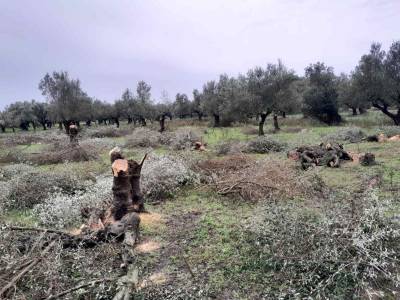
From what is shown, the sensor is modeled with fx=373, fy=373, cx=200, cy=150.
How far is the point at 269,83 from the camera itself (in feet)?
90.9

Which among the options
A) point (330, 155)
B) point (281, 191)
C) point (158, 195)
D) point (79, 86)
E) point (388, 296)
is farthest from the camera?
point (79, 86)

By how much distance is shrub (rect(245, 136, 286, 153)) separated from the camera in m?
18.1

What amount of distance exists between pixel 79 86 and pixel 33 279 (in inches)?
1485

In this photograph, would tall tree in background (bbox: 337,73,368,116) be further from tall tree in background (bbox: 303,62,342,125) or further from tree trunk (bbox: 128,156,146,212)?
tree trunk (bbox: 128,156,146,212)

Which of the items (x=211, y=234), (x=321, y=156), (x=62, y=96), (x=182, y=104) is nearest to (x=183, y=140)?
(x=321, y=156)

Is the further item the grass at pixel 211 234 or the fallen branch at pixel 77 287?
the grass at pixel 211 234

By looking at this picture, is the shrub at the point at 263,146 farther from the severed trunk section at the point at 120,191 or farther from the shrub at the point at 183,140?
the severed trunk section at the point at 120,191

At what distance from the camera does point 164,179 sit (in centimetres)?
1034

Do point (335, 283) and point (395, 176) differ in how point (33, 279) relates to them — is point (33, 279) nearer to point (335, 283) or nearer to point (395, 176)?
point (335, 283)

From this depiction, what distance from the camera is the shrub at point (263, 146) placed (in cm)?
1807

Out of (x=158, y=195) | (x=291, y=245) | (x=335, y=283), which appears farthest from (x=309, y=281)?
(x=158, y=195)

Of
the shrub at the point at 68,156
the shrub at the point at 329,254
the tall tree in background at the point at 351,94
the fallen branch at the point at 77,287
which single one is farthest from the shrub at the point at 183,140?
the fallen branch at the point at 77,287

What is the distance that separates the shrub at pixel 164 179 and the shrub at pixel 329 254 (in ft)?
14.3

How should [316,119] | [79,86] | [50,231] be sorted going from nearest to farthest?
1. [50,231]
2. [316,119]
3. [79,86]
